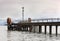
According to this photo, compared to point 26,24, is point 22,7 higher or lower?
higher

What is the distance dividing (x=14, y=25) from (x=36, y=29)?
249 inches

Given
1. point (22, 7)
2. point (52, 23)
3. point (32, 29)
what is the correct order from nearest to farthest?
point (52, 23) < point (32, 29) < point (22, 7)

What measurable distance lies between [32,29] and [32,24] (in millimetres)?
3439

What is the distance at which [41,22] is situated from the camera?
1865 inches

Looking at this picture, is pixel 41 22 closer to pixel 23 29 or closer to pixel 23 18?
pixel 23 29

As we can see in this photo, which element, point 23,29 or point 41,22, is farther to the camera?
point 23,29

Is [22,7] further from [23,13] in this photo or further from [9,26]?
[9,26]

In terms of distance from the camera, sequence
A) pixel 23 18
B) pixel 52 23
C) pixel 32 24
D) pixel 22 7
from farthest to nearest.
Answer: pixel 22 7, pixel 23 18, pixel 32 24, pixel 52 23

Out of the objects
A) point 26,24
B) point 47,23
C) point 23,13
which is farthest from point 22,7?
point 47,23

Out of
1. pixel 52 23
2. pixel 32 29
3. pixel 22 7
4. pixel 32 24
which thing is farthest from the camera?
pixel 22 7

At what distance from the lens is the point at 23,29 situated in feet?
178

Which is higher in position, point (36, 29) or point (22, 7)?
point (22, 7)

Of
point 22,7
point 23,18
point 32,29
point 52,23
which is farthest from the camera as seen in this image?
point 22,7

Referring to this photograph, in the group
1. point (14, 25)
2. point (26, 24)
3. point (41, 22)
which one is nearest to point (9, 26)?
point (14, 25)
